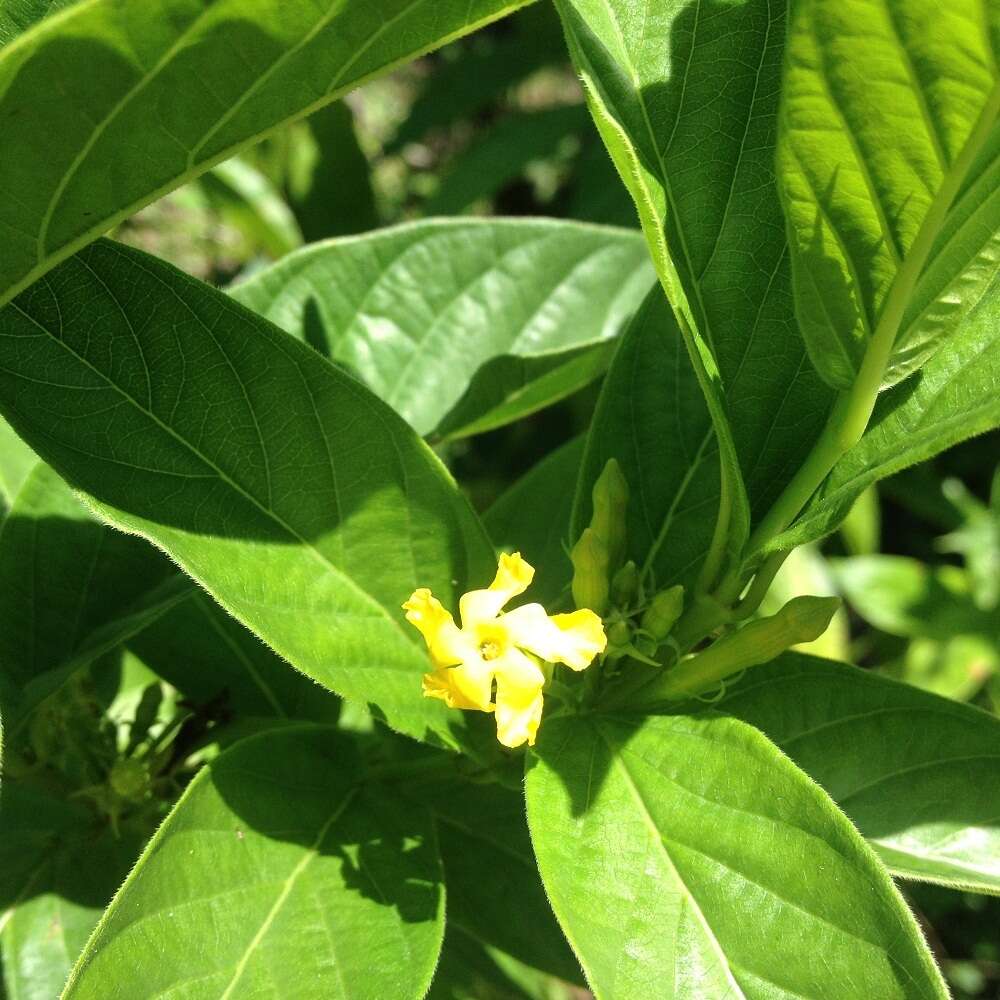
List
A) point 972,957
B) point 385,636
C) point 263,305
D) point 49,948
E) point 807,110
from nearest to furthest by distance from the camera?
point 807,110 → point 385,636 → point 49,948 → point 263,305 → point 972,957

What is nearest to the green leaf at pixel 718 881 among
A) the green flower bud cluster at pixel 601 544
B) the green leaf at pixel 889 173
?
the green flower bud cluster at pixel 601 544

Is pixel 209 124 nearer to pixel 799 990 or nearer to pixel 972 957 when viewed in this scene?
pixel 799 990

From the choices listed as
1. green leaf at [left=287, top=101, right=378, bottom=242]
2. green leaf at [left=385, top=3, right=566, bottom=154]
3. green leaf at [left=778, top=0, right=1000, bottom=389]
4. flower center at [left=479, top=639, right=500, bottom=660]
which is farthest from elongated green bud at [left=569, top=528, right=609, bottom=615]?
green leaf at [left=385, top=3, right=566, bottom=154]

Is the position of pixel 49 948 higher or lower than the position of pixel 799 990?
lower

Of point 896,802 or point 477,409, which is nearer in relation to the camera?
point 896,802

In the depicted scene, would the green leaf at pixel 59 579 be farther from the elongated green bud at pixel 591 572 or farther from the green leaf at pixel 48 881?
the elongated green bud at pixel 591 572

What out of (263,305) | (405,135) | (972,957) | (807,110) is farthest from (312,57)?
(972,957)
